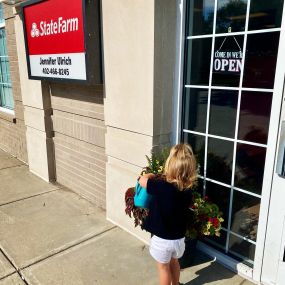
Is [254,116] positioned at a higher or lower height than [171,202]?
higher

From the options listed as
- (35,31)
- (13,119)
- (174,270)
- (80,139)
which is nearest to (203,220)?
(174,270)

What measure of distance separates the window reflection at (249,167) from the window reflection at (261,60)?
0.55 meters

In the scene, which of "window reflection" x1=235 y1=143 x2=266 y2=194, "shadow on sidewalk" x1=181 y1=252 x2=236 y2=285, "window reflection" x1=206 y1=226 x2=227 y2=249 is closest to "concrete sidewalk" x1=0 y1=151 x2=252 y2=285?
"shadow on sidewalk" x1=181 y1=252 x2=236 y2=285

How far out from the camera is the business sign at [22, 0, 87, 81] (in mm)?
3613

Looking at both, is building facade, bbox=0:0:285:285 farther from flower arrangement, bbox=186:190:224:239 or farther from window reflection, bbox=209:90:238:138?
flower arrangement, bbox=186:190:224:239

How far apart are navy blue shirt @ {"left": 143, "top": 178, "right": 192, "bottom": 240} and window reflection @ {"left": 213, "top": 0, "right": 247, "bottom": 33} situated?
56.1 inches

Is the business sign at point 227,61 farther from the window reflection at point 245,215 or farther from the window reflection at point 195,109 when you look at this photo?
the window reflection at point 245,215

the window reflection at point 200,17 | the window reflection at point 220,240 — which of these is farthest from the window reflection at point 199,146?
the window reflection at point 200,17

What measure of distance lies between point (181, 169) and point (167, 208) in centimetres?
31

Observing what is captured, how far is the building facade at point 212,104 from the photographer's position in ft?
8.19

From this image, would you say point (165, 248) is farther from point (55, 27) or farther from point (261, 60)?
point (55, 27)

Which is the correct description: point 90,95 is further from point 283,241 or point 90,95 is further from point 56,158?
point 283,241

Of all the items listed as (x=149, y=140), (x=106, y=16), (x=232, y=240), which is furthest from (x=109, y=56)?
(x=232, y=240)

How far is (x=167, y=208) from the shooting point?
2.27m
